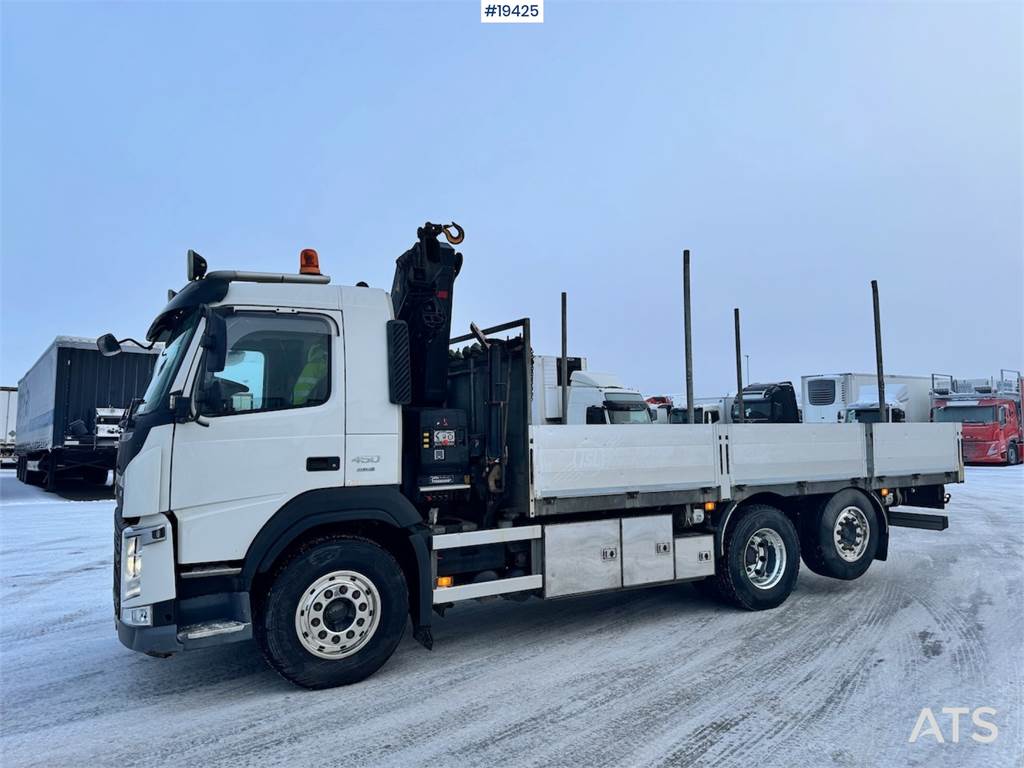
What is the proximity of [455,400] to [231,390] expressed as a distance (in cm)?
233

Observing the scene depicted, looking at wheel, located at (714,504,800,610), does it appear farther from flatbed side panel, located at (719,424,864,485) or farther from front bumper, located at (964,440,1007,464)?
front bumper, located at (964,440,1007,464)

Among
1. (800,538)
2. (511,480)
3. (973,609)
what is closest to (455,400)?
(511,480)

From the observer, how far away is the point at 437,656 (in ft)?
18.3

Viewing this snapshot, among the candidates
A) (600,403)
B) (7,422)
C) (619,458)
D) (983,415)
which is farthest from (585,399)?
(7,422)

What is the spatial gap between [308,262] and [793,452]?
515 centimetres

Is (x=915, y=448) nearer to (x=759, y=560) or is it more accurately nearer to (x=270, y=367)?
(x=759, y=560)

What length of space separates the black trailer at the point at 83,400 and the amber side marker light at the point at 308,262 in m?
13.4

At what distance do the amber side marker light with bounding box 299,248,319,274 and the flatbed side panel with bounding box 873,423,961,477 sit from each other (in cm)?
641

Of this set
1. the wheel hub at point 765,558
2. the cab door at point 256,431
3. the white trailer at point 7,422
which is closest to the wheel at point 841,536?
the wheel hub at point 765,558

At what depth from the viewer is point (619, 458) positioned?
240 inches

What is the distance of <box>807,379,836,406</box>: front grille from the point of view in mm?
27547

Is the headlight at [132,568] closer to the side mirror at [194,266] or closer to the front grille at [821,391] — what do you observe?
the side mirror at [194,266]

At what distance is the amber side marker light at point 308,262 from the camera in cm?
546

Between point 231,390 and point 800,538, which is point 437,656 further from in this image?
point 800,538
